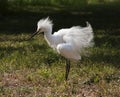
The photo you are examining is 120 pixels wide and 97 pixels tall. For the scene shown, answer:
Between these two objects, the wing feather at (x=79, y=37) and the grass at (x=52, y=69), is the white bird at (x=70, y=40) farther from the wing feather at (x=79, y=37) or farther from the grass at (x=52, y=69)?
the grass at (x=52, y=69)

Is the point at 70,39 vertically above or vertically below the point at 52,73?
above

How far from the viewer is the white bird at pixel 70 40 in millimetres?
8945

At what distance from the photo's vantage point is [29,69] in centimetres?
1053

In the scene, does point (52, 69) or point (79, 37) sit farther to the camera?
point (52, 69)

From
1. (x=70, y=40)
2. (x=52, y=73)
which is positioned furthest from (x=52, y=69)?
(x=70, y=40)

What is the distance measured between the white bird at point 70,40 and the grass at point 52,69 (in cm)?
56

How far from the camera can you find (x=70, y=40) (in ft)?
29.7

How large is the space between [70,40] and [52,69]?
147 cm

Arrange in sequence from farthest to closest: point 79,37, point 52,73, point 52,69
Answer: point 52,69 → point 52,73 → point 79,37

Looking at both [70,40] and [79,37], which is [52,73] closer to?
[70,40]

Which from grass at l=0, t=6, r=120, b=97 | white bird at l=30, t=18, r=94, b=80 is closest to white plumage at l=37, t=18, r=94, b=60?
white bird at l=30, t=18, r=94, b=80

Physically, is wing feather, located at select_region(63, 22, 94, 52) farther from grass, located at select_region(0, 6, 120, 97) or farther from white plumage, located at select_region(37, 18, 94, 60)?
grass, located at select_region(0, 6, 120, 97)

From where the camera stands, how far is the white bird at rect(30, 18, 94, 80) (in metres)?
8.95

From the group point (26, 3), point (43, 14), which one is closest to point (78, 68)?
point (43, 14)
